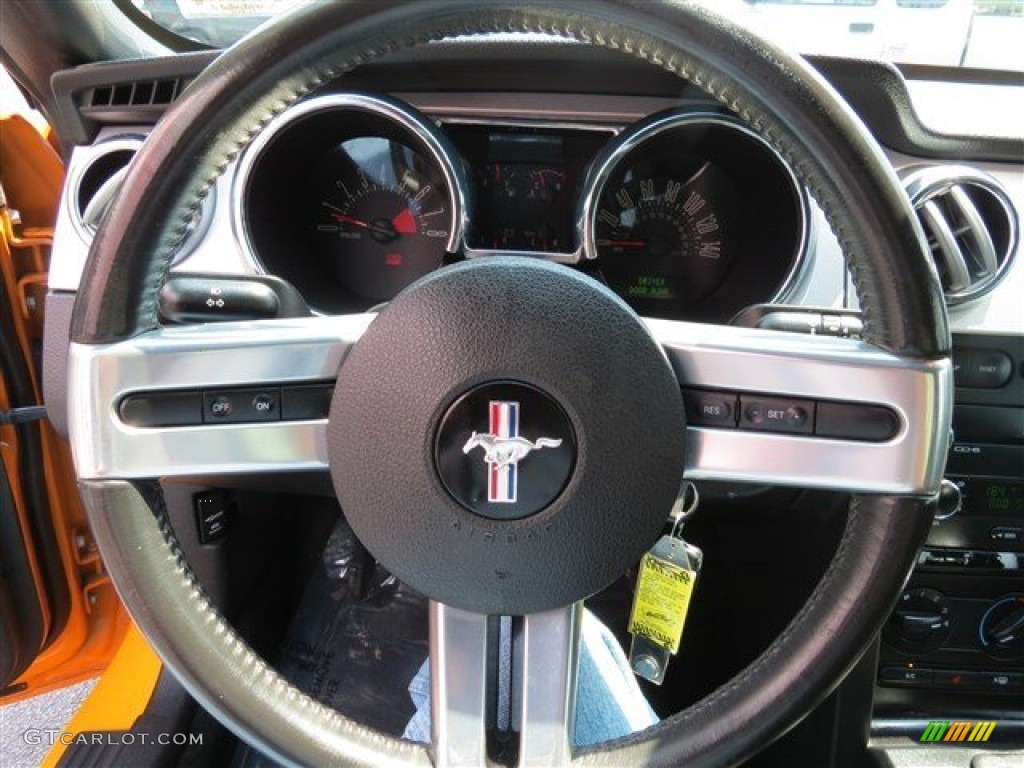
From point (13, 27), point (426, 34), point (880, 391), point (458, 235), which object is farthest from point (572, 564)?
point (13, 27)

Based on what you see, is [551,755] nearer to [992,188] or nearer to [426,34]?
[426,34]

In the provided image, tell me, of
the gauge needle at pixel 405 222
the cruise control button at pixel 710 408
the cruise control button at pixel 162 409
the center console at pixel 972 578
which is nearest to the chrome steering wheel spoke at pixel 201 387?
the cruise control button at pixel 162 409

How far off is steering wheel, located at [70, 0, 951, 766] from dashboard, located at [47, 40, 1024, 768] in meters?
0.46

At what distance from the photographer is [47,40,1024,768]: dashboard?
129 cm

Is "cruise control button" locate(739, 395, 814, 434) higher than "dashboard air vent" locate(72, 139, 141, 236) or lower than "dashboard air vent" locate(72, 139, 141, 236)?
lower

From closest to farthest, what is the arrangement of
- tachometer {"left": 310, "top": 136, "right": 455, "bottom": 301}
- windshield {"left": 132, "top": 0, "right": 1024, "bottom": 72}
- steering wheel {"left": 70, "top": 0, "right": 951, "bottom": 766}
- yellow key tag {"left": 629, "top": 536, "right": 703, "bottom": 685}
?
1. steering wheel {"left": 70, "top": 0, "right": 951, "bottom": 766}
2. yellow key tag {"left": 629, "top": 536, "right": 703, "bottom": 685}
3. windshield {"left": 132, "top": 0, "right": 1024, "bottom": 72}
4. tachometer {"left": 310, "top": 136, "right": 455, "bottom": 301}

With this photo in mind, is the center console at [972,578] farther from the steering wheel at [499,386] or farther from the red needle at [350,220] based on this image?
the red needle at [350,220]

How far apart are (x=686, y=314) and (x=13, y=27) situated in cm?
125

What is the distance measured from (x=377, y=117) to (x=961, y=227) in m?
0.89

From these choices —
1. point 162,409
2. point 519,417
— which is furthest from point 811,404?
point 162,409

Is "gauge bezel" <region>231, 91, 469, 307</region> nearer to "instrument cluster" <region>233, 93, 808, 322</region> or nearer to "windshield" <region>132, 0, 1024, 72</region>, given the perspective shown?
"instrument cluster" <region>233, 93, 808, 322</region>

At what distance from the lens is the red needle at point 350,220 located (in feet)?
5.33

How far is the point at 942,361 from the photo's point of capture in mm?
752

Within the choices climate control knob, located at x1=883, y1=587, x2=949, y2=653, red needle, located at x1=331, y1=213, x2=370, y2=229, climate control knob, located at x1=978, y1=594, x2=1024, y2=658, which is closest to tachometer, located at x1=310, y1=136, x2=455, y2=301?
red needle, located at x1=331, y1=213, x2=370, y2=229
